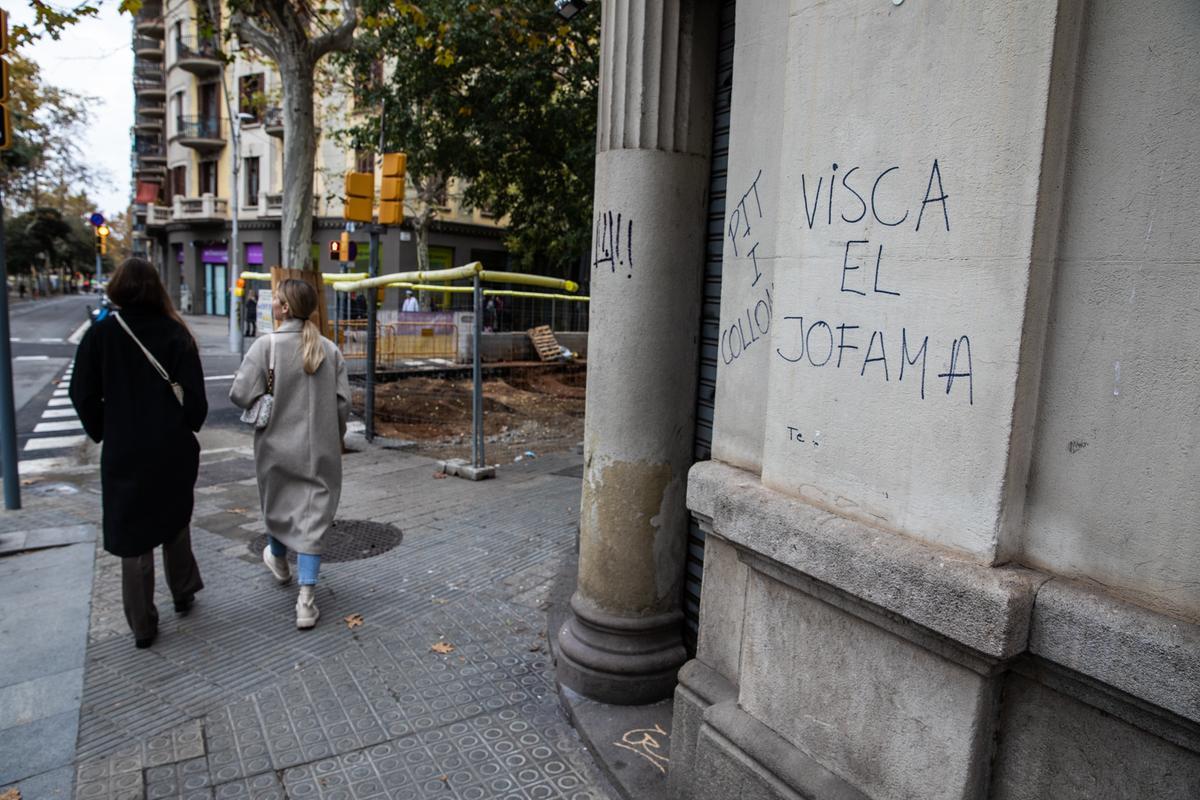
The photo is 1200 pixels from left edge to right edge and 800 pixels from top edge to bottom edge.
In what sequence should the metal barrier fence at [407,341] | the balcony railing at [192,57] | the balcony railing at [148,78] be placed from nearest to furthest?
the metal barrier fence at [407,341] < the balcony railing at [192,57] < the balcony railing at [148,78]

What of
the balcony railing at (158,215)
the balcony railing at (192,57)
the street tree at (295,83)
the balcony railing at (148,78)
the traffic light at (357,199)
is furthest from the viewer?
the balcony railing at (148,78)

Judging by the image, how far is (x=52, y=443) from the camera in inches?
360

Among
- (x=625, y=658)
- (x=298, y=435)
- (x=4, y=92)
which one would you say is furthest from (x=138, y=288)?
(x=4, y=92)

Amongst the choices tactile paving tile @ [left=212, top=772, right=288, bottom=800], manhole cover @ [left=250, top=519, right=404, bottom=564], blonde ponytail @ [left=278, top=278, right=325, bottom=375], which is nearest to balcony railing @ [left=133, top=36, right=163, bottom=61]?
manhole cover @ [left=250, top=519, right=404, bottom=564]

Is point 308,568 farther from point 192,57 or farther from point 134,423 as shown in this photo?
point 192,57

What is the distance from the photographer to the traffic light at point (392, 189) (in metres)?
9.87

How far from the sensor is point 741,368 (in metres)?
2.70

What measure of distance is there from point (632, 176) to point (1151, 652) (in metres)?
2.33

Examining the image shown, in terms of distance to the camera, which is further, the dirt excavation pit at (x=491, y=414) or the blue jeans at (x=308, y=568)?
the dirt excavation pit at (x=491, y=414)

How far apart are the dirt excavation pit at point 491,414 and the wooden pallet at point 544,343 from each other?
3.90ft

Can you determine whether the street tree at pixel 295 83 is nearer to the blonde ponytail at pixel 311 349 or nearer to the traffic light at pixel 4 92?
the traffic light at pixel 4 92

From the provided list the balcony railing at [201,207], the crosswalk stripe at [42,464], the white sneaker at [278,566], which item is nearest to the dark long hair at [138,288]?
the white sneaker at [278,566]

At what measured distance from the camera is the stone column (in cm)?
305

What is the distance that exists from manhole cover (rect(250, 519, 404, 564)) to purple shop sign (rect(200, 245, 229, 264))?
130 ft
